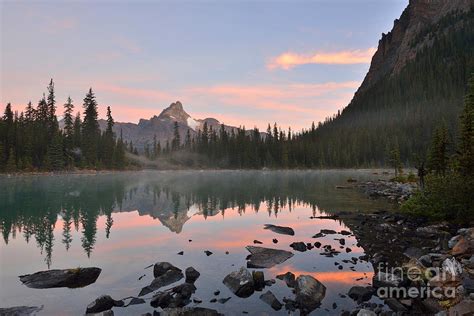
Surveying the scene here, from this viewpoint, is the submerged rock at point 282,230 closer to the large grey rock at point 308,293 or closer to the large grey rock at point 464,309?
the large grey rock at point 308,293

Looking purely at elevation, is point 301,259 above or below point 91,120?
below

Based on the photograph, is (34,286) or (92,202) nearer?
(34,286)

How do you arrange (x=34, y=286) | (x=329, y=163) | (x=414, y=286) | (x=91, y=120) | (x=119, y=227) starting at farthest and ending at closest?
(x=329, y=163)
(x=91, y=120)
(x=119, y=227)
(x=34, y=286)
(x=414, y=286)

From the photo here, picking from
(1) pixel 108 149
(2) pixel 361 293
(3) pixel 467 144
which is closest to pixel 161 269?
(2) pixel 361 293

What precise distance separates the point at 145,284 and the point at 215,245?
8.26 meters

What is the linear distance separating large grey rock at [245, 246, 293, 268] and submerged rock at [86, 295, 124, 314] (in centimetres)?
778

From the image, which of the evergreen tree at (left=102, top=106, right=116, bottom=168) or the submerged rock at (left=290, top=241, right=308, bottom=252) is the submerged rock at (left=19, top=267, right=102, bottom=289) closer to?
the submerged rock at (left=290, top=241, right=308, bottom=252)

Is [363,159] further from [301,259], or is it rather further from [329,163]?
[301,259]

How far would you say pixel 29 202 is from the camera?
44844 mm

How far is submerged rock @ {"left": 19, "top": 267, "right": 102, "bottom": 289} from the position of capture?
15803 millimetres

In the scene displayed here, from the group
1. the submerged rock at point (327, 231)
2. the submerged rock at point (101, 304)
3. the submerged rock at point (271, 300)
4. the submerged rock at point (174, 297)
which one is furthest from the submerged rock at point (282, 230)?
the submerged rock at point (101, 304)

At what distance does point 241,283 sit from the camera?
14.9 meters

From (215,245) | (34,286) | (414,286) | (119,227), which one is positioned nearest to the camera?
(414,286)

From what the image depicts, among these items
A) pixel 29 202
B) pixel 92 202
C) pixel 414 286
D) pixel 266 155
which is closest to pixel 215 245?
pixel 414 286
